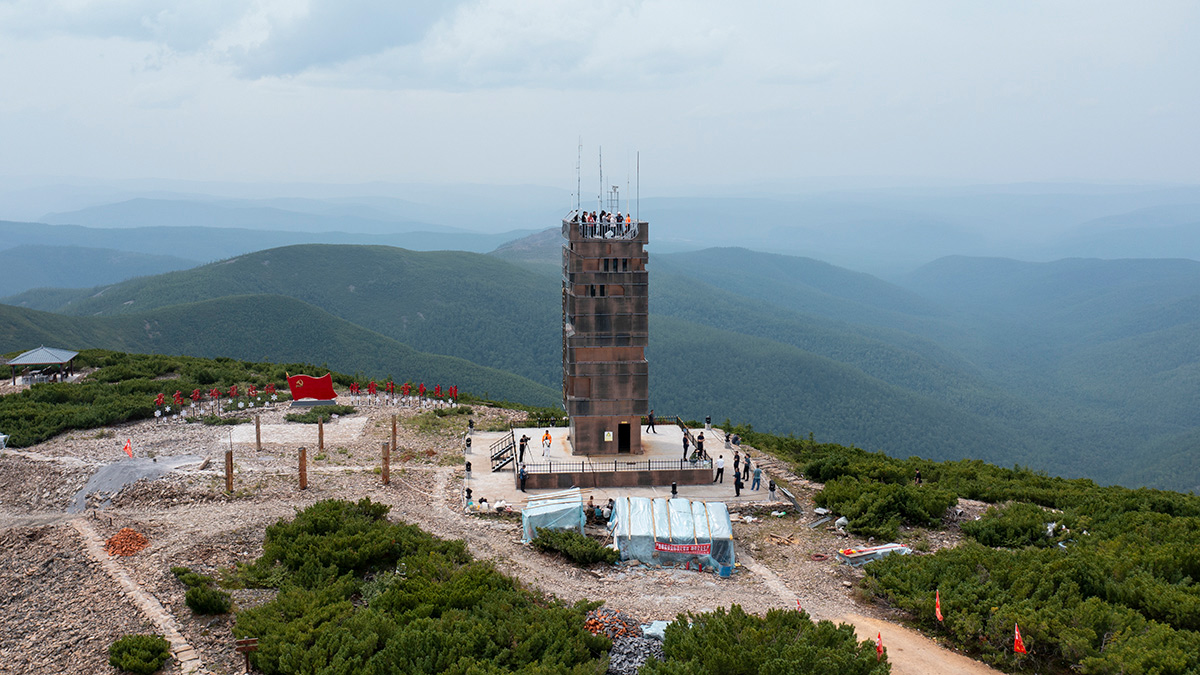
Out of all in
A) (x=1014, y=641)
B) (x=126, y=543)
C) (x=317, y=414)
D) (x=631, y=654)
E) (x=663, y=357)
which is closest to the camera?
(x=631, y=654)

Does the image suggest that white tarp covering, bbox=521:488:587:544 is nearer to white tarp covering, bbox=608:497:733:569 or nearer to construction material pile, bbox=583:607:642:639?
white tarp covering, bbox=608:497:733:569

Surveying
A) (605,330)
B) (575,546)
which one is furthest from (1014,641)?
(605,330)

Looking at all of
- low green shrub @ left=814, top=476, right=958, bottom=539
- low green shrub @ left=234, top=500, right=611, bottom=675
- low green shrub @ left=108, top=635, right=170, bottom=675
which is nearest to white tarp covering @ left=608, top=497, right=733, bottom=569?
low green shrub @ left=234, top=500, right=611, bottom=675

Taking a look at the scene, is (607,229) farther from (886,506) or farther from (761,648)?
(761,648)

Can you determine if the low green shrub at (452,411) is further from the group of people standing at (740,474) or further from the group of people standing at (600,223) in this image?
the group of people standing at (740,474)

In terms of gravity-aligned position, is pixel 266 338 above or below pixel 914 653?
below

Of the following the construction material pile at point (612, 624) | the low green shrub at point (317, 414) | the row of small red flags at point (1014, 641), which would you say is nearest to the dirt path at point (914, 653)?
the row of small red flags at point (1014, 641)

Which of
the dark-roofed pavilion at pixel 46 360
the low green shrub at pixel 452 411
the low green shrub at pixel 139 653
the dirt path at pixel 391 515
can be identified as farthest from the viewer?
the dark-roofed pavilion at pixel 46 360
